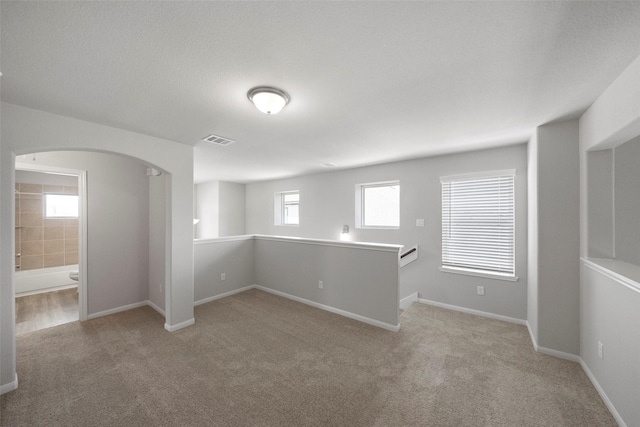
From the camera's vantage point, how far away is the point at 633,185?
7.18ft

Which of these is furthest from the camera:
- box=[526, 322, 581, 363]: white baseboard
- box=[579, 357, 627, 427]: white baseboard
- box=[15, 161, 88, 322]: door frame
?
box=[15, 161, 88, 322]: door frame

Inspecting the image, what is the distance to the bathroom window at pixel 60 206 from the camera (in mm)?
4871

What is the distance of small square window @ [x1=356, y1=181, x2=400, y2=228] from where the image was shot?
185 inches

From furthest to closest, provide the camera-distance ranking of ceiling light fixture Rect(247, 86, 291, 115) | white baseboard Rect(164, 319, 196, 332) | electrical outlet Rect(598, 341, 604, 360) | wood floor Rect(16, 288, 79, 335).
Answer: wood floor Rect(16, 288, 79, 335)
white baseboard Rect(164, 319, 196, 332)
electrical outlet Rect(598, 341, 604, 360)
ceiling light fixture Rect(247, 86, 291, 115)

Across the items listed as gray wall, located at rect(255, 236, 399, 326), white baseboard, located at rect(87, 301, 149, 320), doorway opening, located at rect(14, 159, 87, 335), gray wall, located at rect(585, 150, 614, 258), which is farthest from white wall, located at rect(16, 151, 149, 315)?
gray wall, located at rect(585, 150, 614, 258)

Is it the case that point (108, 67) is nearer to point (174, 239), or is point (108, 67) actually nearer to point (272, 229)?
point (174, 239)

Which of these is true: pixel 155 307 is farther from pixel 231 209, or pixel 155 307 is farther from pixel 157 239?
pixel 231 209

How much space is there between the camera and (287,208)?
667 centimetres

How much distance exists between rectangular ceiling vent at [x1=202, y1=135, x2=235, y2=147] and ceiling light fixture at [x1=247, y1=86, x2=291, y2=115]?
4.44 ft

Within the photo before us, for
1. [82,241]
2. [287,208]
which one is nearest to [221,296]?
[82,241]

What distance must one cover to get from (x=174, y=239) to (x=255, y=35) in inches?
108

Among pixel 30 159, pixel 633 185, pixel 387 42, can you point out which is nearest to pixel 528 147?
pixel 633 185

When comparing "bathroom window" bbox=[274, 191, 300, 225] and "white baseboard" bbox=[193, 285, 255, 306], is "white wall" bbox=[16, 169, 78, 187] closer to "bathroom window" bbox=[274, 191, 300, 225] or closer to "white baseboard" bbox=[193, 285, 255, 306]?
"white baseboard" bbox=[193, 285, 255, 306]

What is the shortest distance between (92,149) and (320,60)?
2.60 meters
